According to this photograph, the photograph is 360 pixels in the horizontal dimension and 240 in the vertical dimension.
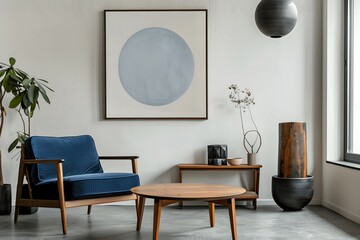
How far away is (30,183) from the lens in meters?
4.65

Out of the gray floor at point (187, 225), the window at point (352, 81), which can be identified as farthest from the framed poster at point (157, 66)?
the window at point (352, 81)

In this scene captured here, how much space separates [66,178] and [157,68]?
191 cm

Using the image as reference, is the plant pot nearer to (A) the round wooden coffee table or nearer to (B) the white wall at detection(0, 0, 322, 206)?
(B) the white wall at detection(0, 0, 322, 206)

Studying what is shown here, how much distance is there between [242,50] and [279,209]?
71.1 inches

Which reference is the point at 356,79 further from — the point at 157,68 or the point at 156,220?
the point at 156,220

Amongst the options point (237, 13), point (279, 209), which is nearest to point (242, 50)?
point (237, 13)

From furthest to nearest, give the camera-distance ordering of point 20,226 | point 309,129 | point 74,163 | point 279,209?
point 309,129, point 279,209, point 74,163, point 20,226

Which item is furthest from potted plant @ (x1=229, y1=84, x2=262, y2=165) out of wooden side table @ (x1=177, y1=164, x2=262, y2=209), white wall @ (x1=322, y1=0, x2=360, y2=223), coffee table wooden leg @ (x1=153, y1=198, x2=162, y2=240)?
coffee table wooden leg @ (x1=153, y1=198, x2=162, y2=240)

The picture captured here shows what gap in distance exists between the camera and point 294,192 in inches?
207

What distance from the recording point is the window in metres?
5.33

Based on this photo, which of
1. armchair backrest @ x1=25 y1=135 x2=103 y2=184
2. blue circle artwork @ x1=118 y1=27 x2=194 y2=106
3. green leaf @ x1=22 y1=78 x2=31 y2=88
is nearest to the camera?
armchair backrest @ x1=25 y1=135 x2=103 y2=184

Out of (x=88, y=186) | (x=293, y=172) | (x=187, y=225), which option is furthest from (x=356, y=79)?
(x=88, y=186)

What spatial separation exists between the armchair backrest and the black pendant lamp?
2256 mm

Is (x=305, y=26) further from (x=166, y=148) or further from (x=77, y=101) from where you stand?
(x=77, y=101)
